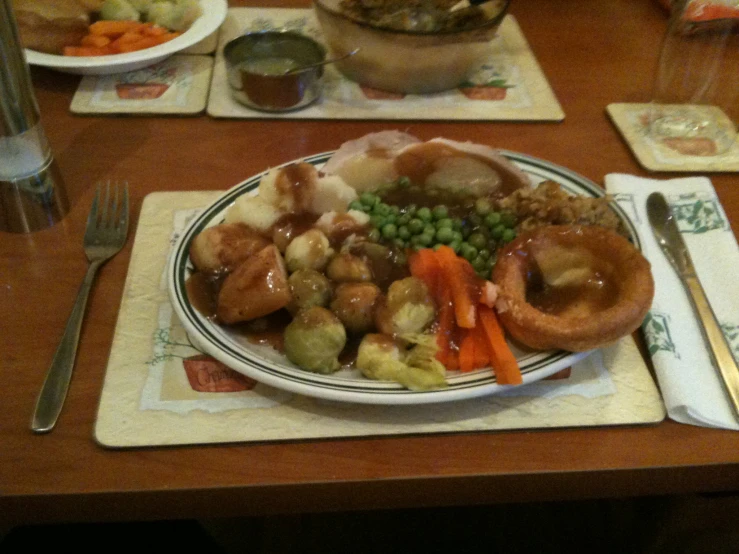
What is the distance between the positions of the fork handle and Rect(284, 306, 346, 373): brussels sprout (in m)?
0.36

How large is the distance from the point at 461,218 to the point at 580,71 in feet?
3.30

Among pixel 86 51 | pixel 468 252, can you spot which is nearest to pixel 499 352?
pixel 468 252

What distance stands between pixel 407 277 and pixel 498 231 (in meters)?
0.24

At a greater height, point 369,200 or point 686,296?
point 369,200

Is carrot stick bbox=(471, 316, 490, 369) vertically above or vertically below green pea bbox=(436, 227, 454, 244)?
below

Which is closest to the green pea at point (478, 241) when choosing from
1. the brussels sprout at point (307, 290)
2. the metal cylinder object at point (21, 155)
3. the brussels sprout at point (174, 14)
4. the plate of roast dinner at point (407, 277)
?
the plate of roast dinner at point (407, 277)

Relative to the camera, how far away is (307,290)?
1.09 m

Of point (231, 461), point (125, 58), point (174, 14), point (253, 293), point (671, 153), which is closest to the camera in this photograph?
point (231, 461)

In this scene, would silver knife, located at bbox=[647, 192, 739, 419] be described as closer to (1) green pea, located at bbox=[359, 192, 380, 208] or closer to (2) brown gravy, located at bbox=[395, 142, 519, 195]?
(2) brown gravy, located at bbox=[395, 142, 519, 195]

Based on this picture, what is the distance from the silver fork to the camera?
99 centimetres

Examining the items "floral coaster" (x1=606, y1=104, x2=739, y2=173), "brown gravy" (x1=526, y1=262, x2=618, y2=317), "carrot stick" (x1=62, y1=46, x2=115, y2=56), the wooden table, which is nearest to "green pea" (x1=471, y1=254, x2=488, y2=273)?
"brown gravy" (x1=526, y1=262, x2=618, y2=317)

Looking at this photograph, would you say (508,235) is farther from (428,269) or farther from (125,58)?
(125,58)

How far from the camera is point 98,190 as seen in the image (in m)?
1.43

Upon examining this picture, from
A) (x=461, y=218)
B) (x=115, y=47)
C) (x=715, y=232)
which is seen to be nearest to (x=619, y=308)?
(x=461, y=218)
